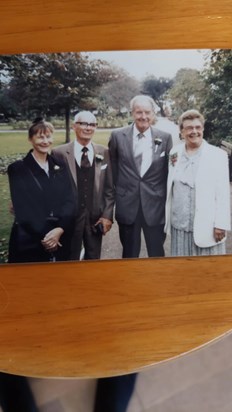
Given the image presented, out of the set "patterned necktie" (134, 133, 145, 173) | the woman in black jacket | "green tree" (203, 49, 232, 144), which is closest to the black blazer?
the woman in black jacket

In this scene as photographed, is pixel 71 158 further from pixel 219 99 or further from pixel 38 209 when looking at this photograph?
pixel 219 99

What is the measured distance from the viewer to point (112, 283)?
62 cm

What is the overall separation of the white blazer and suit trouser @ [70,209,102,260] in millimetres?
101

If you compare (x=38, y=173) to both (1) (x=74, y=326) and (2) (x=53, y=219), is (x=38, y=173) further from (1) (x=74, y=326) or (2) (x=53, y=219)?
(1) (x=74, y=326)

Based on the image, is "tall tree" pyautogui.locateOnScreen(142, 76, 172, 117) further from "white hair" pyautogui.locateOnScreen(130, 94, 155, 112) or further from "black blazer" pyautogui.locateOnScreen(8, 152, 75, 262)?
"black blazer" pyautogui.locateOnScreen(8, 152, 75, 262)

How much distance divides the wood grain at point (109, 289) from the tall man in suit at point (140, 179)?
0.05 m

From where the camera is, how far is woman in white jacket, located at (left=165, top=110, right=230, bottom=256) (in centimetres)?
63

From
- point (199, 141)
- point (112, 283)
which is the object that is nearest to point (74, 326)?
point (112, 283)

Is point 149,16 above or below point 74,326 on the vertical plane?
above

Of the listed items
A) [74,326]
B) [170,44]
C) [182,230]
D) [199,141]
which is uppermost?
[170,44]

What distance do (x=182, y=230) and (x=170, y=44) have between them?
0.84 feet

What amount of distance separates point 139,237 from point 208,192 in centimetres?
12

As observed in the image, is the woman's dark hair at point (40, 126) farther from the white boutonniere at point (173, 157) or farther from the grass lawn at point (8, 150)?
the white boutonniere at point (173, 157)

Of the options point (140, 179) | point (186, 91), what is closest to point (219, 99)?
point (186, 91)
